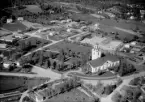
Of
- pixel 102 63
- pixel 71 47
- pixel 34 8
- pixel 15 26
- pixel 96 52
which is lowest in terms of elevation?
pixel 71 47

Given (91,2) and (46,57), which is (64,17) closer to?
(91,2)

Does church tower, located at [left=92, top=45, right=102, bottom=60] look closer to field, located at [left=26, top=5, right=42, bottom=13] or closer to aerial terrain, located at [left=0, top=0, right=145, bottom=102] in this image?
aerial terrain, located at [left=0, top=0, right=145, bottom=102]

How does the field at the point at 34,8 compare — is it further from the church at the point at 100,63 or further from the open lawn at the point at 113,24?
the church at the point at 100,63

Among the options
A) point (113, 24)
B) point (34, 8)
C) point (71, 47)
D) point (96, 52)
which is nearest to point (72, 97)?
point (96, 52)

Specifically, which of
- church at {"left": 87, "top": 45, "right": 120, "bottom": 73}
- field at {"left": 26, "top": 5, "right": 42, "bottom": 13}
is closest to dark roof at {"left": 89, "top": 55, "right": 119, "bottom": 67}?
church at {"left": 87, "top": 45, "right": 120, "bottom": 73}

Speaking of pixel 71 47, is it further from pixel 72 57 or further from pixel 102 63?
pixel 102 63

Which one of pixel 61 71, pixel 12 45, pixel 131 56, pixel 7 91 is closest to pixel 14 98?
pixel 7 91
